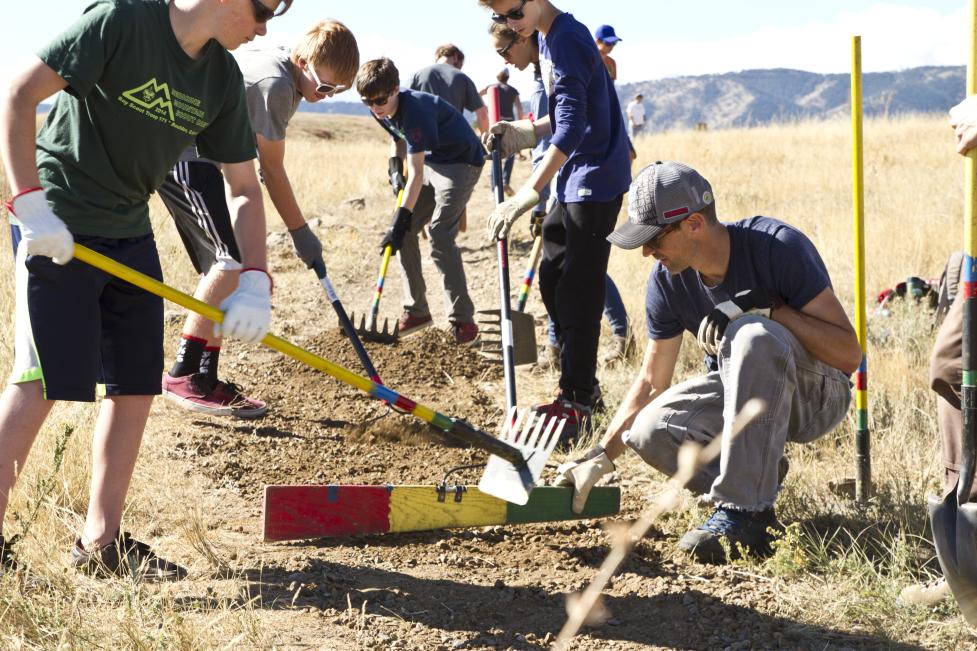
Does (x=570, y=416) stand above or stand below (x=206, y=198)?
below

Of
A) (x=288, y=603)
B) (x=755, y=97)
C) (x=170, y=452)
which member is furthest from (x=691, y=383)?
(x=755, y=97)

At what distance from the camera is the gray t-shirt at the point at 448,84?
767cm

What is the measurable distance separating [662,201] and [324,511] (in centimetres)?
158

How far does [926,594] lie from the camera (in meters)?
2.90

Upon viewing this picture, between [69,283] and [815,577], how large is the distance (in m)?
2.42

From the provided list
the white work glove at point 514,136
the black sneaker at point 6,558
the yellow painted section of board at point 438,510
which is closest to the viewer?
the black sneaker at point 6,558

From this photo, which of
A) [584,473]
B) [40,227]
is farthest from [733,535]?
[40,227]

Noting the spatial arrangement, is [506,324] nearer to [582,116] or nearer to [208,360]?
[582,116]

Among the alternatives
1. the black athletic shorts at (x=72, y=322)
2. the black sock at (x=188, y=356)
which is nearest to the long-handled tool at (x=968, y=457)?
the black athletic shorts at (x=72, y=322)

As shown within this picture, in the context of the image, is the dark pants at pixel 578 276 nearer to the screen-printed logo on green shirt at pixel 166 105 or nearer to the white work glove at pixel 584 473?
the white work glove at pixel 584 473

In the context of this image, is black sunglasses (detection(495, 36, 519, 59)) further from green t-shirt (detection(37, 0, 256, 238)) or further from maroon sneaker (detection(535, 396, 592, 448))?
green t-shirt (detection(37, 0, 256, 238))

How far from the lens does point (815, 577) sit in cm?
315

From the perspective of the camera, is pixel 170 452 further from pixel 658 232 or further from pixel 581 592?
pixel 658 232

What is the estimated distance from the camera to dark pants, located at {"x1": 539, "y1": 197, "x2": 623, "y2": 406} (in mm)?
4562
